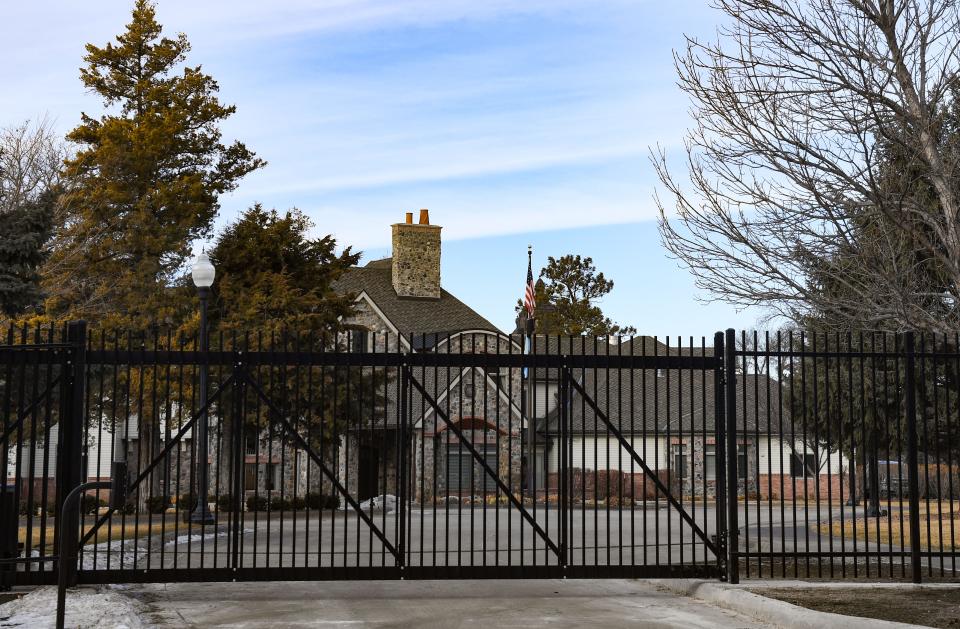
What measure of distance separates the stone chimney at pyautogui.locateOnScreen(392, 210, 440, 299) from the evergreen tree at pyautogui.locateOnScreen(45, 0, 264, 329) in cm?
1321

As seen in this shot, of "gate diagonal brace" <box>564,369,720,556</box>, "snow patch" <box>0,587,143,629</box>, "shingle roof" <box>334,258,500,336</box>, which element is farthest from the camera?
"shingle roof" <box>334,258,500,336</box>

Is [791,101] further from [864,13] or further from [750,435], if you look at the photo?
[750,435]

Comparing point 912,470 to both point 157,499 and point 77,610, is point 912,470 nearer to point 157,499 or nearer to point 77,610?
point 77,610

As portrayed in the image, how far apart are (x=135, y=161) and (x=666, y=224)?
71.7ft

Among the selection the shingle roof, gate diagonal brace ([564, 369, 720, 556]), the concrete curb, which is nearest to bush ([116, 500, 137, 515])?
gate diagonal brace ([564, 369, 720, 556])

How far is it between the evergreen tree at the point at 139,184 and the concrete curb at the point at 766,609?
74.8 feet

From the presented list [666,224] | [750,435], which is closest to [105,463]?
[750,435]

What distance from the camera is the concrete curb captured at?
30.0 feet

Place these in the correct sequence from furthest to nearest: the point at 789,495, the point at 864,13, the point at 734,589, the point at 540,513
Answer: the point at 789,495
the point at 540,513
the point at 864,13
the point at 734,589

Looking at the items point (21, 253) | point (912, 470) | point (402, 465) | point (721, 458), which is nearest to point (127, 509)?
point (21, 253)

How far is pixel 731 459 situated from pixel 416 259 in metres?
37.7

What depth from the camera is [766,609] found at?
1005 centimetres

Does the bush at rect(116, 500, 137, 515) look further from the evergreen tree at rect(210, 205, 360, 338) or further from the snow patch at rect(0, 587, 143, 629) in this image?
the evergreen tree at rect(210, 205, 360, 338)

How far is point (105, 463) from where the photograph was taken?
4184 centimetres
